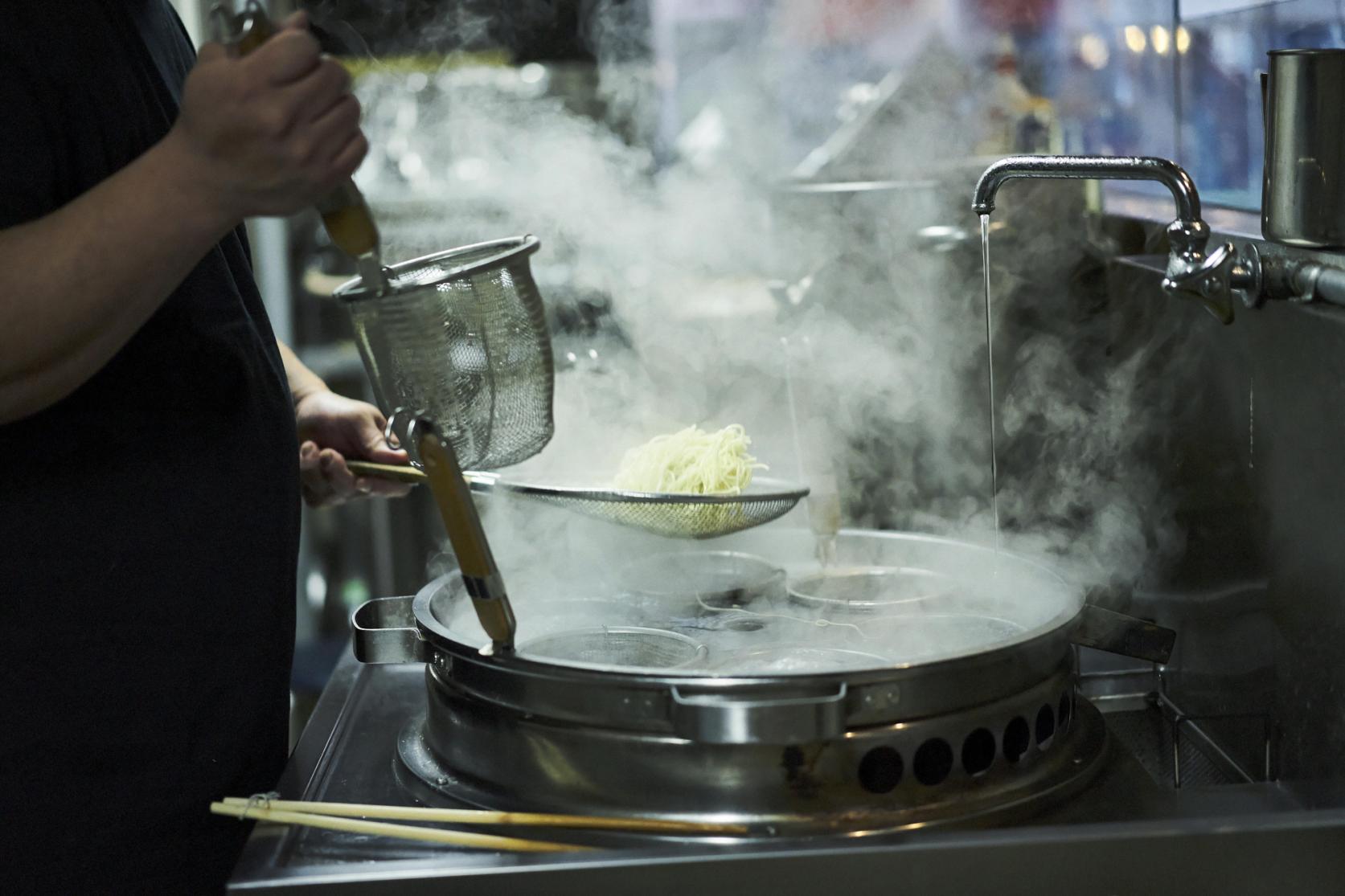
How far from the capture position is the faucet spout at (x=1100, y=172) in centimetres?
140

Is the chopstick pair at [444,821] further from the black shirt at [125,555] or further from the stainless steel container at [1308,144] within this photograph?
the stainless steel container at [1308,144]

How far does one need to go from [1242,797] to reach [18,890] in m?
1.20

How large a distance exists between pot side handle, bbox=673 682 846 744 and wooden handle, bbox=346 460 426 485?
24.3 inches

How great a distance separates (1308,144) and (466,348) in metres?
0.95

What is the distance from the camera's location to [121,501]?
1321mm

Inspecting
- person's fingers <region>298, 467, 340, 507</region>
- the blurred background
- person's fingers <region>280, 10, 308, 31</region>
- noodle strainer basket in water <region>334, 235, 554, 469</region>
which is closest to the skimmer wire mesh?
noodle strainer basket in water <region>334, 235, 554, 469</region>

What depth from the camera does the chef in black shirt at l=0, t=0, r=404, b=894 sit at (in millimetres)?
1121

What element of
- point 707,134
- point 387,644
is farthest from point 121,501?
point 707,134

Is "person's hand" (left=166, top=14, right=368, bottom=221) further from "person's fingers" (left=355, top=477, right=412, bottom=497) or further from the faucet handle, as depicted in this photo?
the faucet handle

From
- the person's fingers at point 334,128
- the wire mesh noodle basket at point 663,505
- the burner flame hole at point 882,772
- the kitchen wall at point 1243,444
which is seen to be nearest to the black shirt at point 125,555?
the wire mesh noodle basket at point 663,505

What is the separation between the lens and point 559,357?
2422 mm

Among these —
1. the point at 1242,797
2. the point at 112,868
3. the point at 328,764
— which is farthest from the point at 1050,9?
the point at 112,868

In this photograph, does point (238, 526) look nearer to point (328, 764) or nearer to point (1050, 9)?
point (328, 764)

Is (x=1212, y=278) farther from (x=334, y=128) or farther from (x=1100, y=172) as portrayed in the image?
(x=334, y=128)
